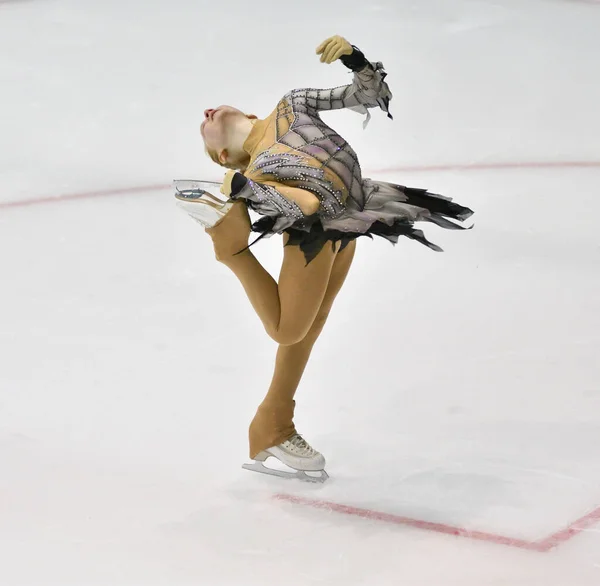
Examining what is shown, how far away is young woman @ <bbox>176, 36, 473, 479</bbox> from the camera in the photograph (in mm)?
2740

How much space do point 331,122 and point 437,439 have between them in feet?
9.13

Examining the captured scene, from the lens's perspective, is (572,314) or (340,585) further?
(572,314)

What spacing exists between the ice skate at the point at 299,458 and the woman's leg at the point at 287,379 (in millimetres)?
18

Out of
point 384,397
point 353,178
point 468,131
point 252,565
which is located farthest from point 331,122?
point 252,565

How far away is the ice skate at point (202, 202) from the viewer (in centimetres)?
274

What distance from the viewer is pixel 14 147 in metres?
5.77

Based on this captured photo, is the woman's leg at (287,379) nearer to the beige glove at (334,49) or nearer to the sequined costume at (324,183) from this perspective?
the sequined costume at (324,183)

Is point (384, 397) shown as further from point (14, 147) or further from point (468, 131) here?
point (14, 147)

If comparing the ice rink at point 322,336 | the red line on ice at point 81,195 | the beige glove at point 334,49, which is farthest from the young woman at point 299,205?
the red line on ice at point 81,195

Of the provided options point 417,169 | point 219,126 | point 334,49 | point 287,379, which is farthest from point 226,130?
point 417,169

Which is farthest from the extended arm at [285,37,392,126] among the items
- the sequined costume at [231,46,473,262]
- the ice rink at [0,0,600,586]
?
the ice rink at [0,0,600,586]

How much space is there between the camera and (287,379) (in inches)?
121

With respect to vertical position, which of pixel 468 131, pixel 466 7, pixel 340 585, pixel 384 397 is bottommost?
pixel 340 585

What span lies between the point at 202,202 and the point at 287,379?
58 centimetres
